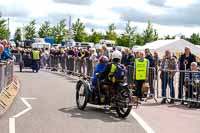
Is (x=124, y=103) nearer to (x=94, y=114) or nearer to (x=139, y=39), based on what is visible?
(x=94, y=114)

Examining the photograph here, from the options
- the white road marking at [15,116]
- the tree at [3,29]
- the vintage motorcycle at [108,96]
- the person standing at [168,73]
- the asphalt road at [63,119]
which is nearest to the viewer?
the white road marking at [15,116]

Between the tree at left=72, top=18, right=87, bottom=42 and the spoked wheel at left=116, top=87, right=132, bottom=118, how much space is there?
73.7m

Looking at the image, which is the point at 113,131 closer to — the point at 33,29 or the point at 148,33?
the point at 148,33

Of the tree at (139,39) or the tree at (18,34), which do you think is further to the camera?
the tree at (18,34)

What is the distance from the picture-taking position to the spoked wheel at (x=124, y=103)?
1266 cm

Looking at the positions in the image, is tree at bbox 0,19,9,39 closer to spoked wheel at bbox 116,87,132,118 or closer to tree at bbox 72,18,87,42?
tree at bbox 72,18,87,42

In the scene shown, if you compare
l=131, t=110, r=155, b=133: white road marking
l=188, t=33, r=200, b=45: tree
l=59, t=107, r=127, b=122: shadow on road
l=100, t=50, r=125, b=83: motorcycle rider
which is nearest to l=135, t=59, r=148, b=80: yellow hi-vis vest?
l=59, t=107, r=127, b=122: shadow on road

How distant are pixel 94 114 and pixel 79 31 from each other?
7501 cm

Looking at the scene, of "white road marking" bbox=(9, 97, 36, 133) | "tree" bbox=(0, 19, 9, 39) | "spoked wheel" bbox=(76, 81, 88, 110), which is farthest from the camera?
"tree" bbox=(0, 19, 9, 39)

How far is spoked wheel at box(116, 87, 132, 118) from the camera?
41.5 ft

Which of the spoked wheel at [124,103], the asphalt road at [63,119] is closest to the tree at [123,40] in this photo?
the asphalt road at [63,119]

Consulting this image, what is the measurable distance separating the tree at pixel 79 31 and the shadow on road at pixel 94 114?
72615mm

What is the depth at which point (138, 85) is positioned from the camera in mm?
17703

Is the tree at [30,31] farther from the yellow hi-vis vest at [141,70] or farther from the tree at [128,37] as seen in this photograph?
the yellow hi-vis vest at [141,70]
